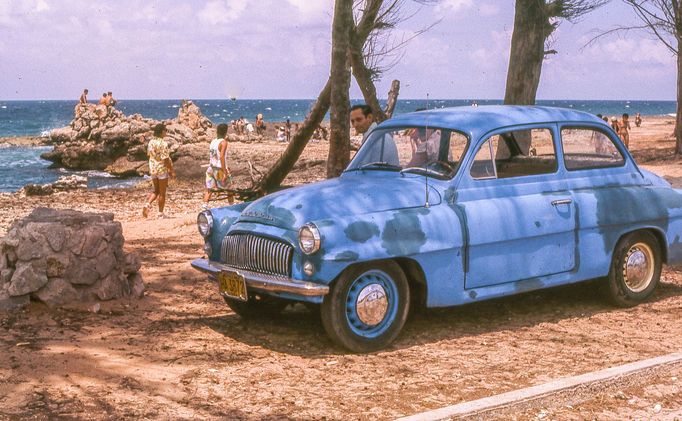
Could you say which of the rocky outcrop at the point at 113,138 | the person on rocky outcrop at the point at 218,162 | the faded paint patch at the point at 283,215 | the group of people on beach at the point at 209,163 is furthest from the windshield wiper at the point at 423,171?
the rocky outcrop at the point at 113,138

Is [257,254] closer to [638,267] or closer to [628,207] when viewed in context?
[628,207]

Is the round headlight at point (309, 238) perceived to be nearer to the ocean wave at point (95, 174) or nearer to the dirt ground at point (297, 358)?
the dirt ground at point (297, 358)

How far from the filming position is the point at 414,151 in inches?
317

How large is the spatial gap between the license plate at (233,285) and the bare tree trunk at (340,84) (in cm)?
545

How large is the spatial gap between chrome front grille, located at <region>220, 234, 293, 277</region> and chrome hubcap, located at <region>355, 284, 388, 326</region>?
1.88 feet

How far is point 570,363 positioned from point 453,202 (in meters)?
1.53

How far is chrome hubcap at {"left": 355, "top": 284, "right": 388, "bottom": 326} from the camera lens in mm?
7051

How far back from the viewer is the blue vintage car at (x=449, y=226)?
6988 millimetres

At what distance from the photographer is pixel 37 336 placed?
7492 mm

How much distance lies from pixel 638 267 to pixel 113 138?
1578 inches

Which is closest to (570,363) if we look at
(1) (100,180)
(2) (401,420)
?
(2) (401,420)

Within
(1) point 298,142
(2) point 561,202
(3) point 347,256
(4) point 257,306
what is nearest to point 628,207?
(2) point 561,202

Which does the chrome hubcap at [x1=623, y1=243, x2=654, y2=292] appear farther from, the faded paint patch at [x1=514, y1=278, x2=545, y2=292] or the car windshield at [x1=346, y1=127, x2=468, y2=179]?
the car windshield at [x1=346, y1=127, x2=468, y2=179]

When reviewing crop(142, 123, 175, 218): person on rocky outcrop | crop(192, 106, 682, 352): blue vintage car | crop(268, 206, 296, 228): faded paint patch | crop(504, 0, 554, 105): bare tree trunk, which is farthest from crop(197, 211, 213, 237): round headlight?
crop(142, 123, 175, 218): person on rocky outcrop
